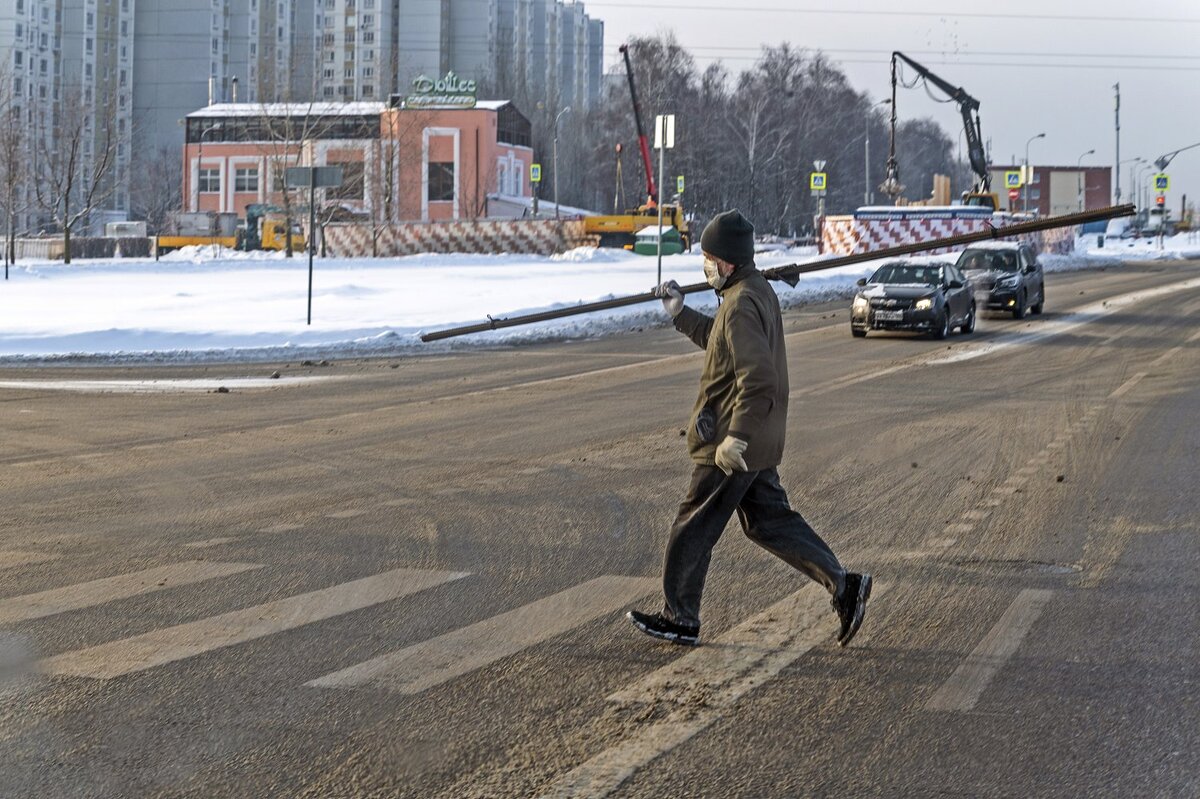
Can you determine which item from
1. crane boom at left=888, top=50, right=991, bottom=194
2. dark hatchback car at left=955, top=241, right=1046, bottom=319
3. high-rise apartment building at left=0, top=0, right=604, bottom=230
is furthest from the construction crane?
high-rise apartment building at left=0, top=0, right=604, bottom=230

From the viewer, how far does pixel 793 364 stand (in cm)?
2003

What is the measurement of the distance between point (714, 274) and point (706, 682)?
1648mm

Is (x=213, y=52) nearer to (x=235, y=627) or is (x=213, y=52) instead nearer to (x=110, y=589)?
(x=110, y=589)

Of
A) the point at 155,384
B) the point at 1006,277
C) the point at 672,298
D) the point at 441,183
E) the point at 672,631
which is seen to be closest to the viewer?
the point at 672,631

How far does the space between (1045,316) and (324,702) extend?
2578 centimetres

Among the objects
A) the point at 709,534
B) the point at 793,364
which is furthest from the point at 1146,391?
the point at 709,534

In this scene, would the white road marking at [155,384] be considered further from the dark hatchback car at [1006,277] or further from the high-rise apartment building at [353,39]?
the high-rise apartment building at [353,39]

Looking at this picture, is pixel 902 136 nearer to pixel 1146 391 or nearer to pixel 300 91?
pixel 300 91

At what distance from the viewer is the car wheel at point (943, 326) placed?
963 inches

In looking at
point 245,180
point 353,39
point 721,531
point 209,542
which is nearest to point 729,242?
point 721,531

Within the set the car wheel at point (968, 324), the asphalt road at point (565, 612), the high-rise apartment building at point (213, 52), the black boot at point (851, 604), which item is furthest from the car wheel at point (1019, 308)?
the high-rise apartment building at point (213, 52)

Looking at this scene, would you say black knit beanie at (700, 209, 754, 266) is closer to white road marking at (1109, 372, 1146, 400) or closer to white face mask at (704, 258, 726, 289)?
white face mask at (704, 258, 726, 289)

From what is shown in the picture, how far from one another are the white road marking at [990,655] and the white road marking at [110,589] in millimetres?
3553

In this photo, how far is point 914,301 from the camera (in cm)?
2448
